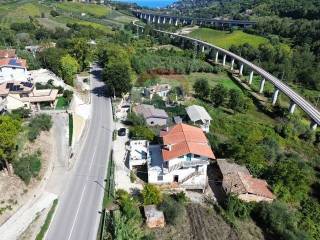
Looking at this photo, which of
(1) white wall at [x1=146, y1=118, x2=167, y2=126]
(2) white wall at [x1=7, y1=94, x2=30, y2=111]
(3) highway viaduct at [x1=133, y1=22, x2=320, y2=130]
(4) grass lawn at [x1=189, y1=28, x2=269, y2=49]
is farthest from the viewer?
(4) grass lawn at [x1=189, y1=28, x2=269, y2=49]

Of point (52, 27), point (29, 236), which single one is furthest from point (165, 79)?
point (52, 27)

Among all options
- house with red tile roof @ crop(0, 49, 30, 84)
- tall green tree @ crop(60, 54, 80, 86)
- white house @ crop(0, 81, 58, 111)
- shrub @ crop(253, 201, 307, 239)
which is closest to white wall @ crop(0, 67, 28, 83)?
house with red tile roof @ crop(0, 49, 30, 84)

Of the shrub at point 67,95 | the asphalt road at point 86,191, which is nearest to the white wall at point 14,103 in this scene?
the shrub at point 67,95

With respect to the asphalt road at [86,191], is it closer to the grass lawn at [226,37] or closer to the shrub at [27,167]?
the shrub at [27,167]

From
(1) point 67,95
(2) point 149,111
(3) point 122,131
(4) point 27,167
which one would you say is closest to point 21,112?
(1) point 67,95

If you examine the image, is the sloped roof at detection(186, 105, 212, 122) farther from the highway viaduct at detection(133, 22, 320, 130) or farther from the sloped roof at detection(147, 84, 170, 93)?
the highway viaduct at detection(133, 22, 320, 130)

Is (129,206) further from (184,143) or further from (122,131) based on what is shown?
(122,131)
